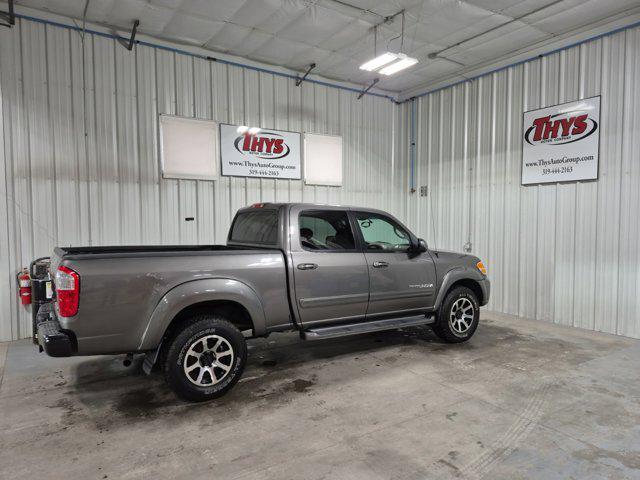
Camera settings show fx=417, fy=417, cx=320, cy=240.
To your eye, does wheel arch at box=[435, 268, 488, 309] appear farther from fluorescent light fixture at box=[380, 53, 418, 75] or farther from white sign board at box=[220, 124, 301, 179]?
white sign board at box=[220, 124, 301, 179]

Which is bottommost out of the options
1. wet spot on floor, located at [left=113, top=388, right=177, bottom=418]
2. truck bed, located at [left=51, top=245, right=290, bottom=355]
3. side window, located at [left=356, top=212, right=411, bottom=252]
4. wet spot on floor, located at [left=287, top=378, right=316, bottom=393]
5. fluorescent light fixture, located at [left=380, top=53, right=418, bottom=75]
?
wet spot on floor, located at [left=287, top=378, right=316, bottom=393]

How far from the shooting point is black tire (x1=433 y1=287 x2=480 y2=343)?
202 inches

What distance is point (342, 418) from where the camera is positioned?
3232 millimetres

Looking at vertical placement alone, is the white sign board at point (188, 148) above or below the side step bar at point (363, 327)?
above

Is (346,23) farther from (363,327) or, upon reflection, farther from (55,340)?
(55,340)

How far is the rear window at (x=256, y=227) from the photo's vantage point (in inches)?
167

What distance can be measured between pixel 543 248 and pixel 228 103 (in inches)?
221

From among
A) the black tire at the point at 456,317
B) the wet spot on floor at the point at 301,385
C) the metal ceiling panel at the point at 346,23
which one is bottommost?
the wet spot on floor at the point at 301,385

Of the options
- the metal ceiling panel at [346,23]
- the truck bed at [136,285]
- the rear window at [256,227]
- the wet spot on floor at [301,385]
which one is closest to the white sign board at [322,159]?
the metal ceiling panel at [346,23]

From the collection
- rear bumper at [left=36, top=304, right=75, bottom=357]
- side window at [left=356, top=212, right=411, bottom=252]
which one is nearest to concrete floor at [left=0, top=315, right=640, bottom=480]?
rear bumper at [left=36, top=304, right=75, bottom=357]

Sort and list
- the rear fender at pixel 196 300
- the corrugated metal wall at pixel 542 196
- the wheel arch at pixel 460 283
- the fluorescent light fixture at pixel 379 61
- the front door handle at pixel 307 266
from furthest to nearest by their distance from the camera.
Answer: the fluorescent light fixture at pixel 379 61
the corrugated metal wall at pixel 542 196
the wheel arch at pixel 460 283
the front door handle at pixel 307 266
the rear fender at pixel 196 300

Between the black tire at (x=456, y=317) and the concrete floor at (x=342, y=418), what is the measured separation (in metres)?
0.35

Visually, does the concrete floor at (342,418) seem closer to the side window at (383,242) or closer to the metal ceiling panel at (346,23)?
the side window at (383,242)

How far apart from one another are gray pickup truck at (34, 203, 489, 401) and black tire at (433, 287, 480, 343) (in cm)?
1
